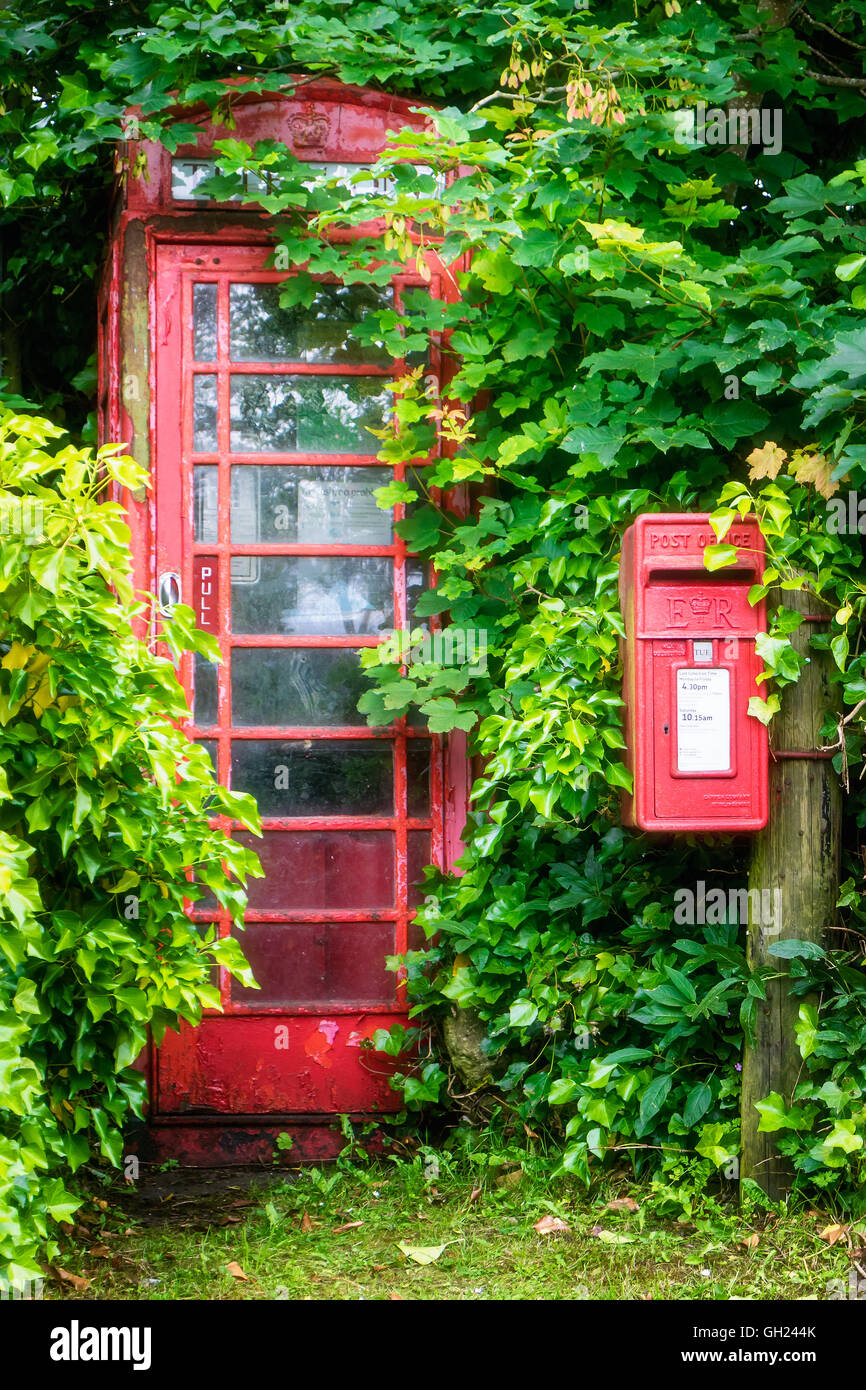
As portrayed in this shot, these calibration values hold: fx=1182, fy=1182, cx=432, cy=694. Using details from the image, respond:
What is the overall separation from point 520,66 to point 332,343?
111 cm

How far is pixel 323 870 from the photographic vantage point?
13.9ft

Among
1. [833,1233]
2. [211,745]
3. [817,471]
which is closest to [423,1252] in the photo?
[833,1233]

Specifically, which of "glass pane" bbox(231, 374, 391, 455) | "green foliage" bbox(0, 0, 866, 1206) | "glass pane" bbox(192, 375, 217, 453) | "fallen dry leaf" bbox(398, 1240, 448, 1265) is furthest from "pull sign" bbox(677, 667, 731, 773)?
"glass pane" bbox(192, 375, 217, 453)

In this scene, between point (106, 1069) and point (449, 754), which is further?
point (449, 754)

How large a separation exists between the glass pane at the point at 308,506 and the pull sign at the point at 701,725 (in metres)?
1.48

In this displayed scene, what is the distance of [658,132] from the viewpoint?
370 cm

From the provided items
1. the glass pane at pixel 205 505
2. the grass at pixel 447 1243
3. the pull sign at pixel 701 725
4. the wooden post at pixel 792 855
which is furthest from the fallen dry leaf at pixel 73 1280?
the glass pane at pixel 205 505

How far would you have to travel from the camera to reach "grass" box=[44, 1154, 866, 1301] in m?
2.97

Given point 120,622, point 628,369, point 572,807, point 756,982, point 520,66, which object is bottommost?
point 756,982

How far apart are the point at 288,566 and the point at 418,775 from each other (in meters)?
0.89

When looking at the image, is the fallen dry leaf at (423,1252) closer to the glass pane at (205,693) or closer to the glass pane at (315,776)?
the glass pane at (315,776)

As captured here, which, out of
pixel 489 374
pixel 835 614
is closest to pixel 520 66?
pixel 489 374

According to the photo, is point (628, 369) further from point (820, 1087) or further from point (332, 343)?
point (820, 1087)

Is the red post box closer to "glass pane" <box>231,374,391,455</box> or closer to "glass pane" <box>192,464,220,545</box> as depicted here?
"glass pane" <box>231,374,391,455</box>
